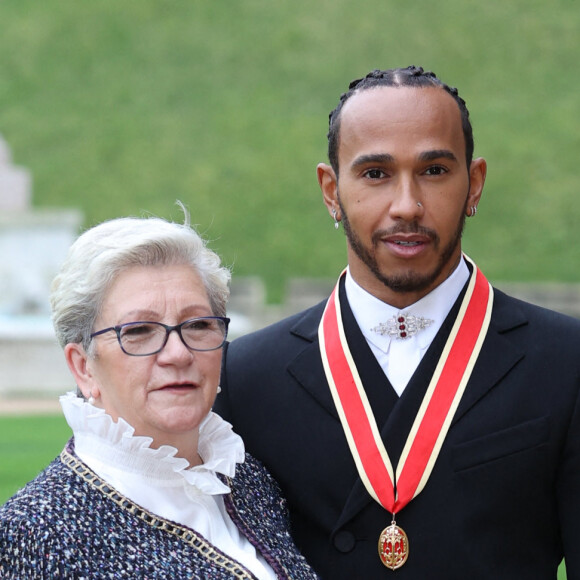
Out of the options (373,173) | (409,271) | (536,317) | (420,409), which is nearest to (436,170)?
(373,173)

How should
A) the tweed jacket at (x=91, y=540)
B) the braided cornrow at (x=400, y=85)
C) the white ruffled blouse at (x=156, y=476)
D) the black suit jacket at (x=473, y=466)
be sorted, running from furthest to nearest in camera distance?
the braided cornrow at (x=400, y=85) → the black suit jacket at (x=473, y=466) → the white ruffled blouse at (x=156, y=476) → the tweed jacket at (x=91, y=540)

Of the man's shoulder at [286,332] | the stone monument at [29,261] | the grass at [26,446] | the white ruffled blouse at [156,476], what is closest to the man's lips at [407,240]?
the man's shoulder at [286,332]

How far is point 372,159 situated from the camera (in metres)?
2.92

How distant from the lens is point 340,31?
24312 millimetres

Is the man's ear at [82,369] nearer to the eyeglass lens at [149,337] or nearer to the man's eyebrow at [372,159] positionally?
the eyeglass lens at [149,337]

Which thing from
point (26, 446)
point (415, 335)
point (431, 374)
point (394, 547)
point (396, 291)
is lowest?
point (394, 547)

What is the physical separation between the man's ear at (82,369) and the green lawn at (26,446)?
5430mm

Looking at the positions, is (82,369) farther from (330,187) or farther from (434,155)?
(434,155)

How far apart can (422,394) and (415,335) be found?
0.55 feet

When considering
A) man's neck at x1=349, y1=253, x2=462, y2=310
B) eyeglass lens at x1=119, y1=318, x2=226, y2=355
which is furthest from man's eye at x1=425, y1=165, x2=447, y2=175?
eyeglass lens at x1=119, y1=318, x2=226, y2=355

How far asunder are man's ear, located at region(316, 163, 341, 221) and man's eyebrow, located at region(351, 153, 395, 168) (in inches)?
5.5

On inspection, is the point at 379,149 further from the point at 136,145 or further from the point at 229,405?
the point at 136,145

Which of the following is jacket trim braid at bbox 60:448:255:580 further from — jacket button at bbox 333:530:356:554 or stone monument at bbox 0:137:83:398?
stone monument at bbox 0:137:83:398

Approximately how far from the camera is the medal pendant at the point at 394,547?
290 cm
